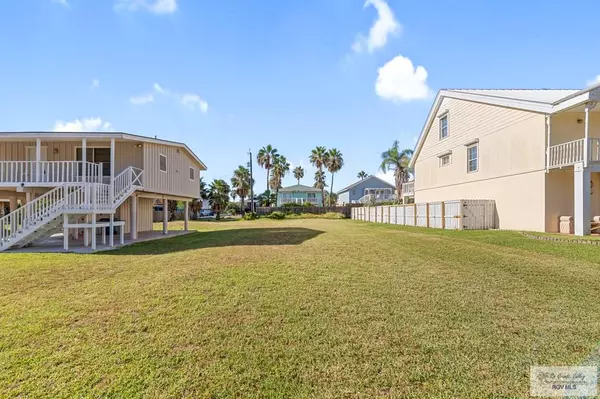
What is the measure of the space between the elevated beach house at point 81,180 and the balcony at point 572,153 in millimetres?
17278

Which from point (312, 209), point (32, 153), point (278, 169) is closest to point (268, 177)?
point (278, 169)

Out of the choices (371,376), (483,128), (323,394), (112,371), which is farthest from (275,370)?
(483,128)

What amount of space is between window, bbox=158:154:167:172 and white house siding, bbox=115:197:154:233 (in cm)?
308

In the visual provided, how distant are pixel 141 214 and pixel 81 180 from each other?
5512 mm

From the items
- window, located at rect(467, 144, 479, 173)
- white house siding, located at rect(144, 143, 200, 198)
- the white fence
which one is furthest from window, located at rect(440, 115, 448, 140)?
white house siding, located at rect(144, 143, 200, 198)

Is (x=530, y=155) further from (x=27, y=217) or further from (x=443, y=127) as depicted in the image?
(x=27, y=217)

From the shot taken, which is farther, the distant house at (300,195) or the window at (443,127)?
the distant house at (300,195)

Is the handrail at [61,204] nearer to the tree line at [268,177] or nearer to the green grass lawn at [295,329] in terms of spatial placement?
the green grass lawn at [295,329]

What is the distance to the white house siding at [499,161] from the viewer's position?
1384 centimetres

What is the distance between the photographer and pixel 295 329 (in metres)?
3.59

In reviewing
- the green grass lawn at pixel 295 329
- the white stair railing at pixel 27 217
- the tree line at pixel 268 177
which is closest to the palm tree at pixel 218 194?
the tree line at pixel 268 177

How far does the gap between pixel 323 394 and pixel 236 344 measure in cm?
118

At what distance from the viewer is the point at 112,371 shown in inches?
109

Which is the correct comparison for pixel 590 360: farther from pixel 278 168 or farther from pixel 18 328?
pixel 278 168
